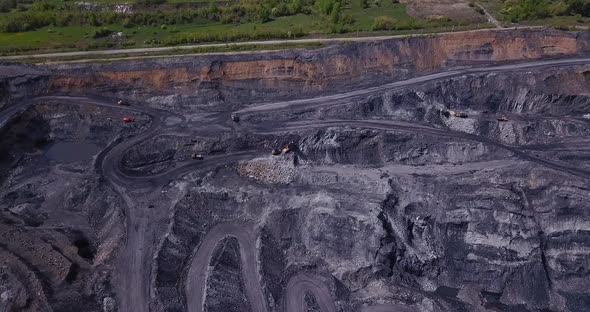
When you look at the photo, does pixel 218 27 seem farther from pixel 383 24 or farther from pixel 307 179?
pixel 307 179

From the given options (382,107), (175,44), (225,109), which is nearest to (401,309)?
(382,107)

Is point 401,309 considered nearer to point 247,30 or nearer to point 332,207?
point 332,207

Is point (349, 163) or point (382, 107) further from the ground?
point (382, 107)

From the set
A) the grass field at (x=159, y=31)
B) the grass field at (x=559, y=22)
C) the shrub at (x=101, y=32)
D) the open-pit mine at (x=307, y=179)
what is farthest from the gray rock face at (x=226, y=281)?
the grass field at (x=559, y=22)

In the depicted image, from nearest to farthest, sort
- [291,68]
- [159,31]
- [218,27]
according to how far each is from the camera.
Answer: [291,68] → [159,31] → [218,27]

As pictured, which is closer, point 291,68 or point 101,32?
point 291,68

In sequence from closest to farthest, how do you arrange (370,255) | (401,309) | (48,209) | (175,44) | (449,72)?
(401,309)
(370,255)
(48,209)
(449,72)
(175,44)

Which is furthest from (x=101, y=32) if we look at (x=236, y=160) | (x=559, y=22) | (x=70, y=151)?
(x=559, y=22)

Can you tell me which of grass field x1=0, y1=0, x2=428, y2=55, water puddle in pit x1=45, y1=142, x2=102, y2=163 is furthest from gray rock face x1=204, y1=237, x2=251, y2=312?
grass field x1=0, y1=0, x2=428, y2=55
